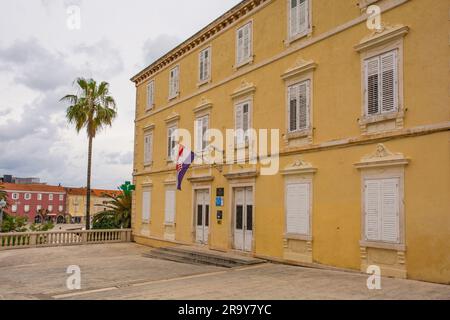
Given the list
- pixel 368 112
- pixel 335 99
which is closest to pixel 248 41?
pixel 335 99

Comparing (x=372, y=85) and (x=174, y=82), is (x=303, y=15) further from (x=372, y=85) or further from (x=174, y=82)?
(x=174, y=82)

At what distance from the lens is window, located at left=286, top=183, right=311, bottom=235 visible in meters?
12.3

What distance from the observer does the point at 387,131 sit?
10273 mm

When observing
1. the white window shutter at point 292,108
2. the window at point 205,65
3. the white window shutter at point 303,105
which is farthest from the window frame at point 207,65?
the white window shutter at point 303,105

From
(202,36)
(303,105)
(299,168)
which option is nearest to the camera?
(299,168)

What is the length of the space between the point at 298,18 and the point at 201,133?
21.5ft

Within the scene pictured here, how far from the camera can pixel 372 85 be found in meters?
10.7

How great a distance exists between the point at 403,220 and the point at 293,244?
378 cm

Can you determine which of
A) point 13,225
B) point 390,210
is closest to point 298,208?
point 390,210

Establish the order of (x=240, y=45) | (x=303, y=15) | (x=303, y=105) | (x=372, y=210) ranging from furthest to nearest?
(x=240, y=45) → (x=303, y=15) → (x=303, y=105) → (x=372, y=210)

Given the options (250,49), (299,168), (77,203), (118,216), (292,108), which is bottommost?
(77,203)

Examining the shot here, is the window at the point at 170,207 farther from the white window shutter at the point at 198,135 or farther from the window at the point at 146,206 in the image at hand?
the white window shutter at the point at 198,135

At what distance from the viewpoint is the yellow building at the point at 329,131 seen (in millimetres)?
9469

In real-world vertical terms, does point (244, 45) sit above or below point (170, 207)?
above
